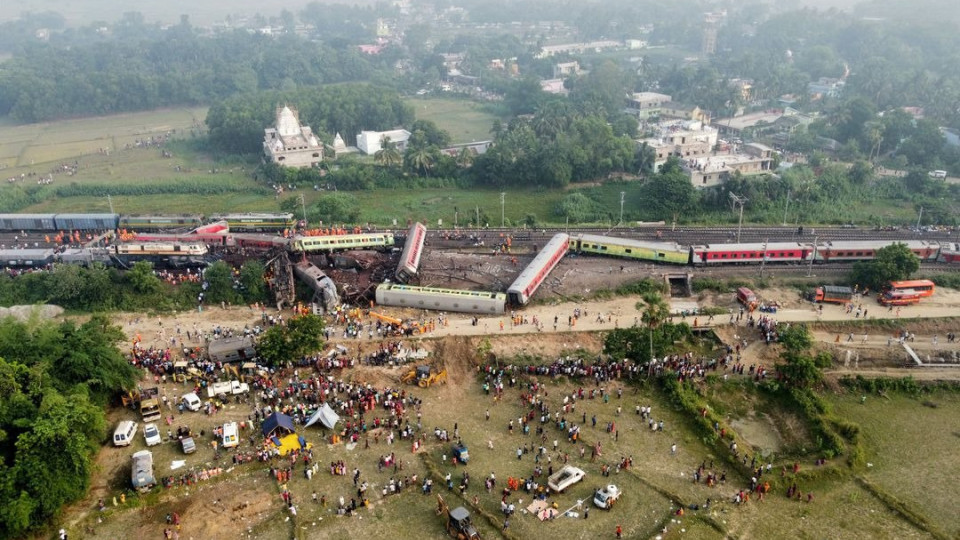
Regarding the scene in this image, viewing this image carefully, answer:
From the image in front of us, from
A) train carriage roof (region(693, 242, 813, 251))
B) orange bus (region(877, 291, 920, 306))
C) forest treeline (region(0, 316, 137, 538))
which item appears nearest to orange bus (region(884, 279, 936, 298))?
orange bus (region(877, 291, 920, 306))

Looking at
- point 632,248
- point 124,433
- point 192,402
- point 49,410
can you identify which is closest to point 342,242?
point 192,402

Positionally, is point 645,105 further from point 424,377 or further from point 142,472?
point 142,472

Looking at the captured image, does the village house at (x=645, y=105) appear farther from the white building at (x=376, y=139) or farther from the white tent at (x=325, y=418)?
the white tent at (x=325, y=418)

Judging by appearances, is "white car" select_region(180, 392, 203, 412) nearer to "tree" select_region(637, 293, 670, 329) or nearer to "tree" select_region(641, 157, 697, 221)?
"tree" select_region(637, 293, 670, 329)

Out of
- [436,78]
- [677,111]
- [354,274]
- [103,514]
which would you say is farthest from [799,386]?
[436,78]

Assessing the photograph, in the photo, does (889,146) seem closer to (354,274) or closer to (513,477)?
(354,274)
